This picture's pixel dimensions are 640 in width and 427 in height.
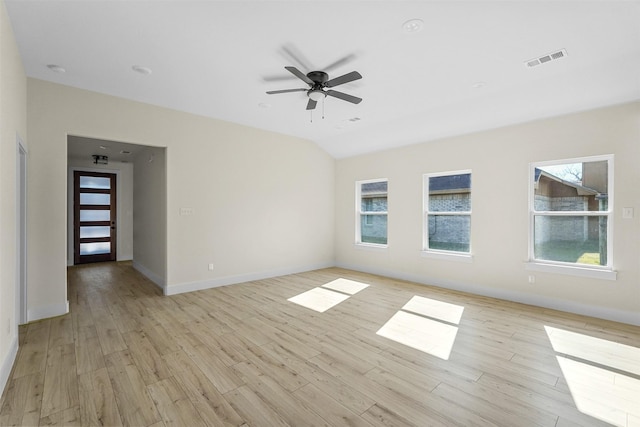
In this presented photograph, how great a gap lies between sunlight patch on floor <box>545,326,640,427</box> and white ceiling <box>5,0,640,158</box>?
2.92 meters

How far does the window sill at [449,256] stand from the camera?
504 centimetres

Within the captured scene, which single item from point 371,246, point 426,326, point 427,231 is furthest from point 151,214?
point 427,231

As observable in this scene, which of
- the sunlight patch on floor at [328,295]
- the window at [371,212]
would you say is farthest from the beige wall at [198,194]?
the sunlight patch on floor at [328,295]

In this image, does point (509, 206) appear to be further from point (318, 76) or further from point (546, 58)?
point (318, 76)

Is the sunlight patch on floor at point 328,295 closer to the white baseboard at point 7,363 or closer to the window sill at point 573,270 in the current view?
the window sill at point 573,270

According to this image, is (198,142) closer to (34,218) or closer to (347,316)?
(34,218)

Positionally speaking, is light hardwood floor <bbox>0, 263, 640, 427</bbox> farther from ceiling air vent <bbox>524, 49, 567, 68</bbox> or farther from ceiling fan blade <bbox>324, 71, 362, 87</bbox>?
ceiling air vent <bbox>524, 49, 567, 68</bbox>

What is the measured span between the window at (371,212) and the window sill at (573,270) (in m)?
2.74

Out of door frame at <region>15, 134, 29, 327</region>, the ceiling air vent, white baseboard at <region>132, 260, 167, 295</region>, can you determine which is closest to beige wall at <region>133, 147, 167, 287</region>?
white baseboard at <region>132, 260, 167, 295</region>

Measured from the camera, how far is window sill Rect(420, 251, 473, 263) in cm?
504

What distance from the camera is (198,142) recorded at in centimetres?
505

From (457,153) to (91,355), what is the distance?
5.70 metres

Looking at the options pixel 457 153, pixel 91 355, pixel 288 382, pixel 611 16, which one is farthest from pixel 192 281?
pixel 611 16

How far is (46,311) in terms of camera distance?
371 centimetres
